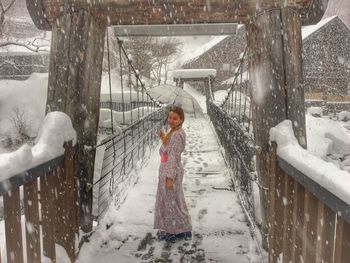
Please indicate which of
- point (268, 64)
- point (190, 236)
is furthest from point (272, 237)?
point (268, 64)

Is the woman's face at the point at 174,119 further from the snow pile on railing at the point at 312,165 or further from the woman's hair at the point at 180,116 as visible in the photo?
the snow pile on railing at the point at 312,165

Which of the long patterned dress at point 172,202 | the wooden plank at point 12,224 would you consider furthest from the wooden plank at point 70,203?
the wooden plank at point 12,224

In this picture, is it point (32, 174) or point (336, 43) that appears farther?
point (336, 43)

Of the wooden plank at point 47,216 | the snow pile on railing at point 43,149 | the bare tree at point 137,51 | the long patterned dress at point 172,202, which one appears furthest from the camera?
the bare tree at point 137,51

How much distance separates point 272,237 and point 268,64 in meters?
1.36

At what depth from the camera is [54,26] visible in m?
3.31

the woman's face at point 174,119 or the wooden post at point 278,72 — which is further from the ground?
the wooden post at point 278,72

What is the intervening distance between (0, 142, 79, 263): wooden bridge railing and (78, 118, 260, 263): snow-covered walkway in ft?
1.11

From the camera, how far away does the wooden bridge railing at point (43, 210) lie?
6.11 ft

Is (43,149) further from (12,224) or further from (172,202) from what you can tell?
(172,202)

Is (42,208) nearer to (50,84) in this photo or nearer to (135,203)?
(50,84)

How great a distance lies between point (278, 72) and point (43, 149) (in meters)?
1.89

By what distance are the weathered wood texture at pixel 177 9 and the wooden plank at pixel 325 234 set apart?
1.99 meters

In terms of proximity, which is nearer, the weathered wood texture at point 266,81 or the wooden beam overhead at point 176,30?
the weathered wood texture at point 266,81
